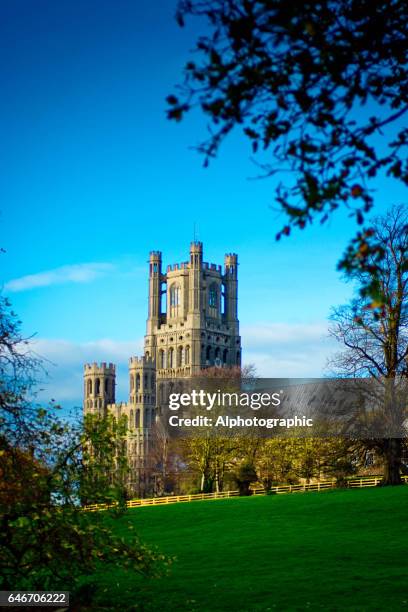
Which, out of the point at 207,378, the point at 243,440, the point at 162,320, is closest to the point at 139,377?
the point at 162,320

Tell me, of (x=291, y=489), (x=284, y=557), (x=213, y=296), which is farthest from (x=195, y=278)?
(x=284, y=557)

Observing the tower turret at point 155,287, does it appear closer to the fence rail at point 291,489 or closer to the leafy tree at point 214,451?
the leafy tree at point 214,451

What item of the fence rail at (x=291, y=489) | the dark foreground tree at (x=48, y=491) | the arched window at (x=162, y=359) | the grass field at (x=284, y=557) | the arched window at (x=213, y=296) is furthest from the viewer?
the arched window at (x=213, y=296)

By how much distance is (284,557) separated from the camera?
23594 millimetres

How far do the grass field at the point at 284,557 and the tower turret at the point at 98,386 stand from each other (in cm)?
12346

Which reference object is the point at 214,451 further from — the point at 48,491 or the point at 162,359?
the point at 162,359

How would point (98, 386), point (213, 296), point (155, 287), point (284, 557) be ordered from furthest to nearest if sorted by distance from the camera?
point (155, 287)
point (213, 296)
point (98, 386)
point (284, 557)

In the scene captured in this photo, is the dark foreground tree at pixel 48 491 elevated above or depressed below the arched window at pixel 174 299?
below

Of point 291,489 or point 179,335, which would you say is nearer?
point 291,489

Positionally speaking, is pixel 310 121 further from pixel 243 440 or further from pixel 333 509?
pixel 243 440

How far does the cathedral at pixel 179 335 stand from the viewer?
156 metres

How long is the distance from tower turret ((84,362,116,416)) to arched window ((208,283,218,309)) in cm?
2295

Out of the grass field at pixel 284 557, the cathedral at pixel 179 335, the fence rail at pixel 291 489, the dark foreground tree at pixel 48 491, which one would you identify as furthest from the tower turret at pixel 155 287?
the dark foreground tree at pixel 48 491

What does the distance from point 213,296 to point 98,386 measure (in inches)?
1110
